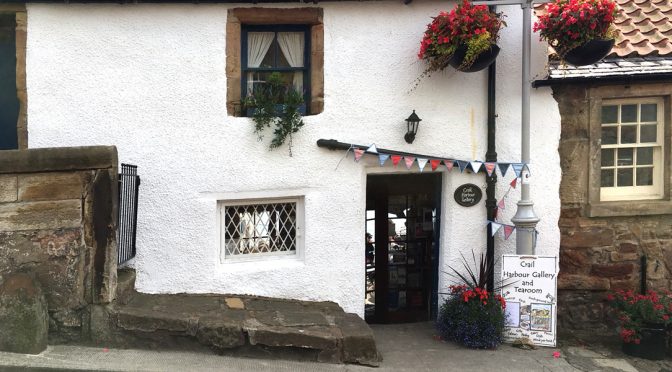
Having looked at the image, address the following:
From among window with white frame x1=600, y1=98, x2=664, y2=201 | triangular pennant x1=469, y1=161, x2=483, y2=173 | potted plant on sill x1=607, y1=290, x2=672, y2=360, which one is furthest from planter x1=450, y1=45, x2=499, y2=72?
potted plant on sill x1=607, y1=290, x2=672, y2=360

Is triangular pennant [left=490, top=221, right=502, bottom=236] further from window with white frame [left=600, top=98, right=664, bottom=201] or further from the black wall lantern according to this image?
window with white frame [left=600, top=98, right=664, bottom=201]

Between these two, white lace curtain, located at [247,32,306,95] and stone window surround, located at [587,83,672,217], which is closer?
white lace curtain, located at [247,32,306,95]

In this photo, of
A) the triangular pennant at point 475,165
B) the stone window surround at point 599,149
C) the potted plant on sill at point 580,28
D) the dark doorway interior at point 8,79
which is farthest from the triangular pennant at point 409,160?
the dark doorway interior at point 8,79

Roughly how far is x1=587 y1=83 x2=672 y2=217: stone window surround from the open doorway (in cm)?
214

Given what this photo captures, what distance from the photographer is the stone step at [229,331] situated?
5191 mm

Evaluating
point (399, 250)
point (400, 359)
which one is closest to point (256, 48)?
point (399, 250)

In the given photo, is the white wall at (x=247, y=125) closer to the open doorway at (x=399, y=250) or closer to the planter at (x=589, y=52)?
the planter at (x=589, y=52)

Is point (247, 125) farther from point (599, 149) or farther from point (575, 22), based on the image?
point (599, 149)

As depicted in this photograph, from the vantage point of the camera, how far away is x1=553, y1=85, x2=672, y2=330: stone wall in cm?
684

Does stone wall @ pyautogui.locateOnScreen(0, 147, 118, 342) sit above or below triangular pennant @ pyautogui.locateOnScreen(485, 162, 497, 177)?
below

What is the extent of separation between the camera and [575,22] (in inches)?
240

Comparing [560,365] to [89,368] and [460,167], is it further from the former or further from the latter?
[89,368]

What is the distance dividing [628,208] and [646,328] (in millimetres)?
1395

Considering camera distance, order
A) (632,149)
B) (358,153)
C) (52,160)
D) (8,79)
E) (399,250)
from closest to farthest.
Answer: (52,160) → (8,79) → (358,153) → (632,149) → (399,250)
